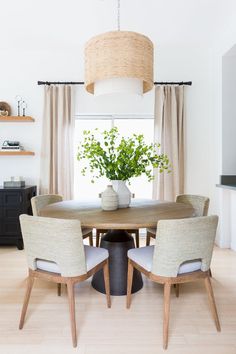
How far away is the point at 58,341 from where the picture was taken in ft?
5.28

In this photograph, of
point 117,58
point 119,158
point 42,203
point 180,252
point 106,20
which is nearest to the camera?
point 180,252

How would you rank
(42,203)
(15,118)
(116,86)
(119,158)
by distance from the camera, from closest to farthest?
(116,86) < (119,158) < (42,203) < (15,118)

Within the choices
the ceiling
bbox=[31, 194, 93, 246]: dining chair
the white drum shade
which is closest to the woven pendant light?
the white drum shade

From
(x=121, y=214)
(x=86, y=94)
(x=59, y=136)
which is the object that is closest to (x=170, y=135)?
(x=86, y=94)

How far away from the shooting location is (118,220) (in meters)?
1.75

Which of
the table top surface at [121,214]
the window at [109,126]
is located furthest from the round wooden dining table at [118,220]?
the window at [109,126]

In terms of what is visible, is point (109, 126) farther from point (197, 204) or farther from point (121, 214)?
point (121, 214)

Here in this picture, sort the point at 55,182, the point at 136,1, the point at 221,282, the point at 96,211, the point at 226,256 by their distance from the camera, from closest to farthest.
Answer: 1. the point at 96,211
2. the point at 221,282
3. the point at 136,1
4. the point at 226,256
5. the point at 55,182

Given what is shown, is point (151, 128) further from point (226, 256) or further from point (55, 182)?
point (226, 256)

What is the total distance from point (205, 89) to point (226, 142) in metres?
0.98

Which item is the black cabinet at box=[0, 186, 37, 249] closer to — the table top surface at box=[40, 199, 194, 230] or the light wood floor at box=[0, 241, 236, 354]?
the light wood floor at box=[0, 241, 236, 354]

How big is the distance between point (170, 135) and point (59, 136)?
5.46 ft

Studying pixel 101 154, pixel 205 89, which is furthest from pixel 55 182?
pixel 205 89

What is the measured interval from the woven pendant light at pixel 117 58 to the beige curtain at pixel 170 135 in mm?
1776
